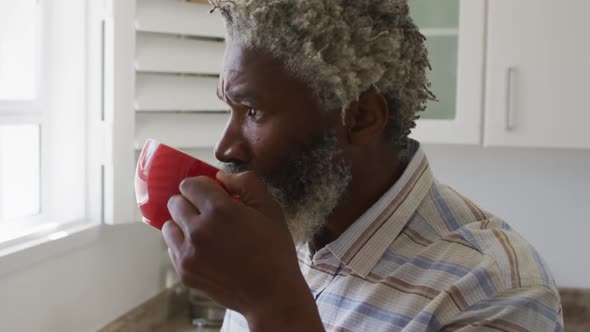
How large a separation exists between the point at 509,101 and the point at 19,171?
114 cm

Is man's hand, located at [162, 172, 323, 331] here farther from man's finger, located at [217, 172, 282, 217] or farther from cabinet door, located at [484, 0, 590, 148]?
cabinet door, located at [484, 0, 590, 148]

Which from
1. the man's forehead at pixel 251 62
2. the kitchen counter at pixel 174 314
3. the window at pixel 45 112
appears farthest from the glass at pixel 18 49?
the man's forehead at pixel 251 62

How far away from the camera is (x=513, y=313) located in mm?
841

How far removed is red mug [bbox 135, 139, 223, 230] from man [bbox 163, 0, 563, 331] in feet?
0.16

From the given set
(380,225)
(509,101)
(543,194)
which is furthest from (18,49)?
(543,194)

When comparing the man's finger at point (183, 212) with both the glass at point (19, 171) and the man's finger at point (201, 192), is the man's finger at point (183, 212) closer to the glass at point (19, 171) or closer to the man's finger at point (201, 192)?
the man's finger at point (201, 192)

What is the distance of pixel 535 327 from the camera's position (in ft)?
2.78

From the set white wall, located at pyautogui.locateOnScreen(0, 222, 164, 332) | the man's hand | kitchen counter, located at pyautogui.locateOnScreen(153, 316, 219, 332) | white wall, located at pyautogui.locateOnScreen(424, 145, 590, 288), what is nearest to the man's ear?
the man's hand

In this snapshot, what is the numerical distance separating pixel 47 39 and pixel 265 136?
861mm

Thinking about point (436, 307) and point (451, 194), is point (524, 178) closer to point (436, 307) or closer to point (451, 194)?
point (451, 194)

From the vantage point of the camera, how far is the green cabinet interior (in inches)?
76.3

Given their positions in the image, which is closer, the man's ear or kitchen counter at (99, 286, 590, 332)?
the man's ear

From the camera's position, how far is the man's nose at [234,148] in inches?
36.5

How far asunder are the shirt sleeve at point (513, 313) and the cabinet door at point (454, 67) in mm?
1091
